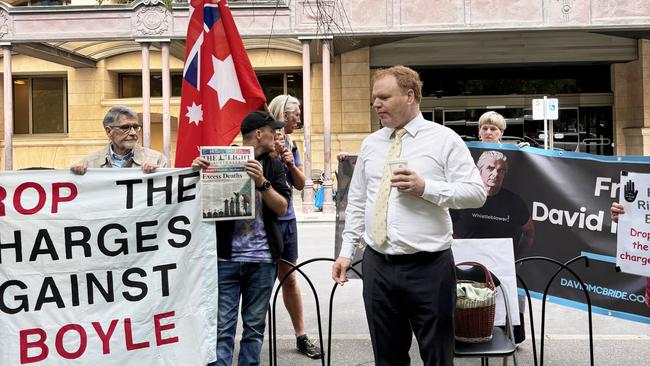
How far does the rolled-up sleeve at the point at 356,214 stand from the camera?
3.89m

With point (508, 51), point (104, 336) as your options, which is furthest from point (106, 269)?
point (508, 51)

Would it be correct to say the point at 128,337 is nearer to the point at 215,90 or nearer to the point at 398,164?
the point at 215,90

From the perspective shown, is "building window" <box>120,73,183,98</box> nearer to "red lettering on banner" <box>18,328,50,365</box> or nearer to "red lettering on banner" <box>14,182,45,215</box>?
"red lettering on banner" <box>14,182,45,215</box>

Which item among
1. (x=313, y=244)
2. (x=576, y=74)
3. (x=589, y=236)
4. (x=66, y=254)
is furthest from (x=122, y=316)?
(x=576, y=74)

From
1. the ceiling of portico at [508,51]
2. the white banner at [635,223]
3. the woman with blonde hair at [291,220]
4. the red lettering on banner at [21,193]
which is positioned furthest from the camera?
the ceiling of portico at [508,51]

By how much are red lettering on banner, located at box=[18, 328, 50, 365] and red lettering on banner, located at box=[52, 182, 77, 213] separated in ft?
2.58

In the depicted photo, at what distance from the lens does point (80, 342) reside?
4.24m

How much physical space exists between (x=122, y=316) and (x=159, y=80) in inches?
990

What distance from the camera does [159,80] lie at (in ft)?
92.5

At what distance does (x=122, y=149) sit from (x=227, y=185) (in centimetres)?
119

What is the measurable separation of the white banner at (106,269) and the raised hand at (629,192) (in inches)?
116

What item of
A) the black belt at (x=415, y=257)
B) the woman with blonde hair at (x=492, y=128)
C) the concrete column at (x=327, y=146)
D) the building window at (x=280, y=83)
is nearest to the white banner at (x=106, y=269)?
the black belt at (x=415, y=257)

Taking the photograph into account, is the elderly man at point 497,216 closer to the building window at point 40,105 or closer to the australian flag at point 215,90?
the australian flag at point 215,90

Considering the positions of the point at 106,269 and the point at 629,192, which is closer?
the point at 106,269
